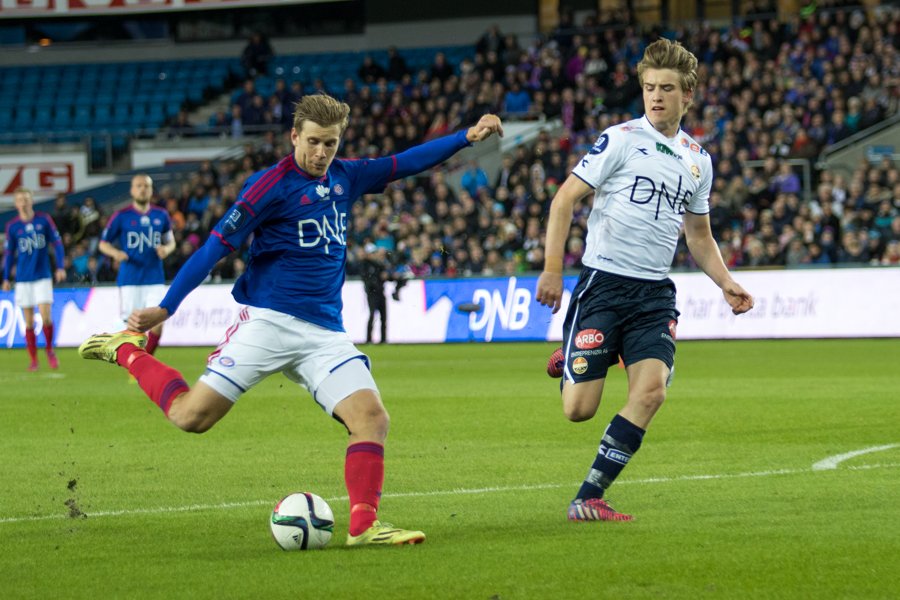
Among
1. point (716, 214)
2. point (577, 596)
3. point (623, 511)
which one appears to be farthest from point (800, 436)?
point (716, 214)

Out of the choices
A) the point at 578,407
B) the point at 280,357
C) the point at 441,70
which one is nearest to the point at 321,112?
the point at 280,357

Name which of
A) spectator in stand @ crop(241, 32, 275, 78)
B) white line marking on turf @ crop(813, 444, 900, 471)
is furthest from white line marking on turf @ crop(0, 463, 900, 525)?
Result: spectator in stand @ crop(241, 32, 275, 78)

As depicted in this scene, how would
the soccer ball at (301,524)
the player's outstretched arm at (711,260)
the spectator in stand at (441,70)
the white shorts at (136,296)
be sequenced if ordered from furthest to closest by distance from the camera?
the spectator in stand at (441,70)
the white shorts at (136,296)
the player's outstretched arm at (711,260)
the soccer ball at (301,524)

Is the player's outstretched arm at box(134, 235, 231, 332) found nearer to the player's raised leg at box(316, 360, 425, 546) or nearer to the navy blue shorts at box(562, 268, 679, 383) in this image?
the player's raised leg at box(316, 360, 425, 546)

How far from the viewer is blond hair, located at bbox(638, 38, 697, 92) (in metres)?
7.23

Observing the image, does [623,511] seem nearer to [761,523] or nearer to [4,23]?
[761,523]

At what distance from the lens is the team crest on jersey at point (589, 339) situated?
287 inches

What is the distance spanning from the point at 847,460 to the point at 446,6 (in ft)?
113

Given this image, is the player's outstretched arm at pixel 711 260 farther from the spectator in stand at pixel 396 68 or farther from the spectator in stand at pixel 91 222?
the spectator in stand at pixel 396 68

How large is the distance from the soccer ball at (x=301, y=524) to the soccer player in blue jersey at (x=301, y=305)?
13 centimetres

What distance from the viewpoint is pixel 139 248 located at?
18.2 metres

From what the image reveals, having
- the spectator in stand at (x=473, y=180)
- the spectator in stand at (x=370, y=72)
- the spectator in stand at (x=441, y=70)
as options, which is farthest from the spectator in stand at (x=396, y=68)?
the spectator in stand at (x=473, y=180)

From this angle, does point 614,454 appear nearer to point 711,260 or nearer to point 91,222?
point 711,260

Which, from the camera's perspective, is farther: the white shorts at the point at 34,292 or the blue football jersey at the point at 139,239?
the white shorts at the point at 34,292
